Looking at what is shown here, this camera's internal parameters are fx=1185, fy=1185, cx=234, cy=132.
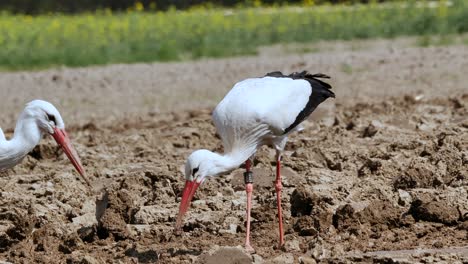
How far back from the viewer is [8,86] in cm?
1680

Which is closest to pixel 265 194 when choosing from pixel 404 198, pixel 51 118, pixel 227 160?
pixel 404 198

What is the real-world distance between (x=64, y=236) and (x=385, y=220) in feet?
6.84

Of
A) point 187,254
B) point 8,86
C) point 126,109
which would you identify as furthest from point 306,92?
point 8,86

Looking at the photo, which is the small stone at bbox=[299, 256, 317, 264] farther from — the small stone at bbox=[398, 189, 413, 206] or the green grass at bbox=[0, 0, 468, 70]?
the green grass at bbox=[0, 0, 468, 70]

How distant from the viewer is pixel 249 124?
24.0 ft

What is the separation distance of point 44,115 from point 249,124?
128 cm

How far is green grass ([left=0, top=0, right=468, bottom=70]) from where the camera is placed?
19.5m

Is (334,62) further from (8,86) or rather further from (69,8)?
(69,8)

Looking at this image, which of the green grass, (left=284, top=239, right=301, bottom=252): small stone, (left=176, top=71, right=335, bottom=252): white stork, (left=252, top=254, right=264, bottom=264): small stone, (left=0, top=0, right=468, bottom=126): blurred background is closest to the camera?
(left=252, top=254, right=264, bottom=264): small stone

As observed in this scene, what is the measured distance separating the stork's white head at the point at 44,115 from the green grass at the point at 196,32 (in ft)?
37.6

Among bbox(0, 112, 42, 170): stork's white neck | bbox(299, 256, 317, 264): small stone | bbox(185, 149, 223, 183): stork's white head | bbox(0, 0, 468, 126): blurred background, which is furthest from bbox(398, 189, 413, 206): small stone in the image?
bbox(0, 0, 468, 126): blurred background

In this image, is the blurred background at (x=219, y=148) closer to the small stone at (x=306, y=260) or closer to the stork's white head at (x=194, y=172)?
the small stone at (x=306, y=260)

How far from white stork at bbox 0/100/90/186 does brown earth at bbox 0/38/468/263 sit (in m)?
0.56

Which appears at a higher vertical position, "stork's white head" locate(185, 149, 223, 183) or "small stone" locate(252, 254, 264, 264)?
"stork's white head" locate(185, 149, 223, 183)
